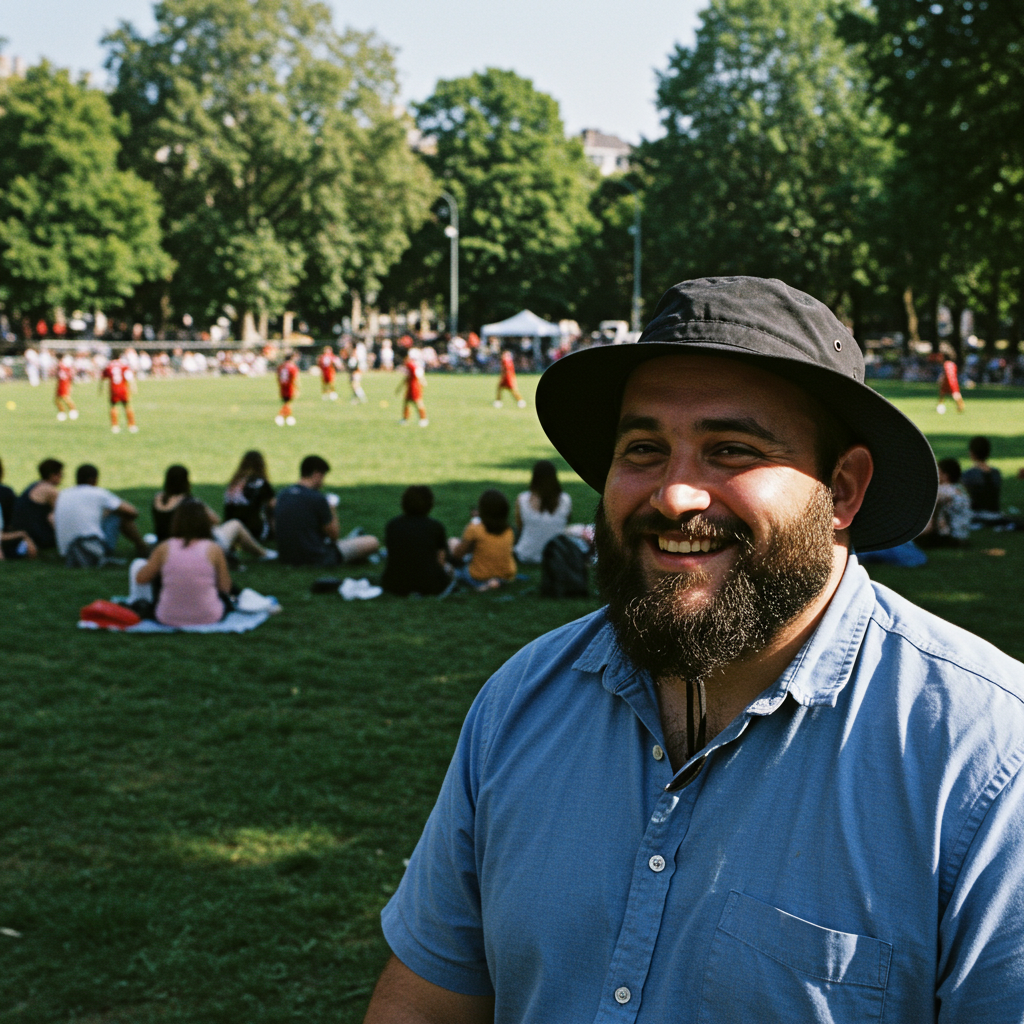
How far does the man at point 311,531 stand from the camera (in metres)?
12.8

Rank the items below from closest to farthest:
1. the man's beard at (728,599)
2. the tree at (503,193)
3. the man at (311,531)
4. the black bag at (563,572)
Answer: the man's beard at (728,599), the black bag at (563,572), the man at (311,531), the tree at (503,193)

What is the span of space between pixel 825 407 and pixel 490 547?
9995 millimetres

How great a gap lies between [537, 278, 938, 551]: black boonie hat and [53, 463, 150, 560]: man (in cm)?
1153

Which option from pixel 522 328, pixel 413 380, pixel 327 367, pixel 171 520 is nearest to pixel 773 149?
pixel 522 328

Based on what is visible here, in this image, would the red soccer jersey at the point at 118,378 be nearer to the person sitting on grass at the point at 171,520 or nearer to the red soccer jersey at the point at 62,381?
the red soccer jersey at the point at 62,381

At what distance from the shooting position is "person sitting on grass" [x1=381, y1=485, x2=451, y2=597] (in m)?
11.6

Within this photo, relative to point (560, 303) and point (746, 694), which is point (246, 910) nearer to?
point (746, 694)

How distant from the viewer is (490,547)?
1209 centimetres

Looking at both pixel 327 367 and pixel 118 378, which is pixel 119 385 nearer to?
pixel 118 378

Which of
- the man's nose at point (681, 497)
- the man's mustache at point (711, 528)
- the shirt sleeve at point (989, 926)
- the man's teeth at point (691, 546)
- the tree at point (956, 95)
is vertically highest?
the tree at point (956, 95)

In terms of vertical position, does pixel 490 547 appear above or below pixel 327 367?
below

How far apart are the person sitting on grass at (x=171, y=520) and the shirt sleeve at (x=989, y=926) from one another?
10252 millimetres

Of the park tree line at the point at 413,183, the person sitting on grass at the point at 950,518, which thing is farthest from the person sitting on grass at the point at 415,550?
the park tree line at the point at 413,183

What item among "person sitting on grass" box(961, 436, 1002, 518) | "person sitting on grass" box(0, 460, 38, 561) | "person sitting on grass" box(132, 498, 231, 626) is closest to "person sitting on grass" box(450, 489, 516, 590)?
"person sitting on grass" box(132, 498, 231, 626)
